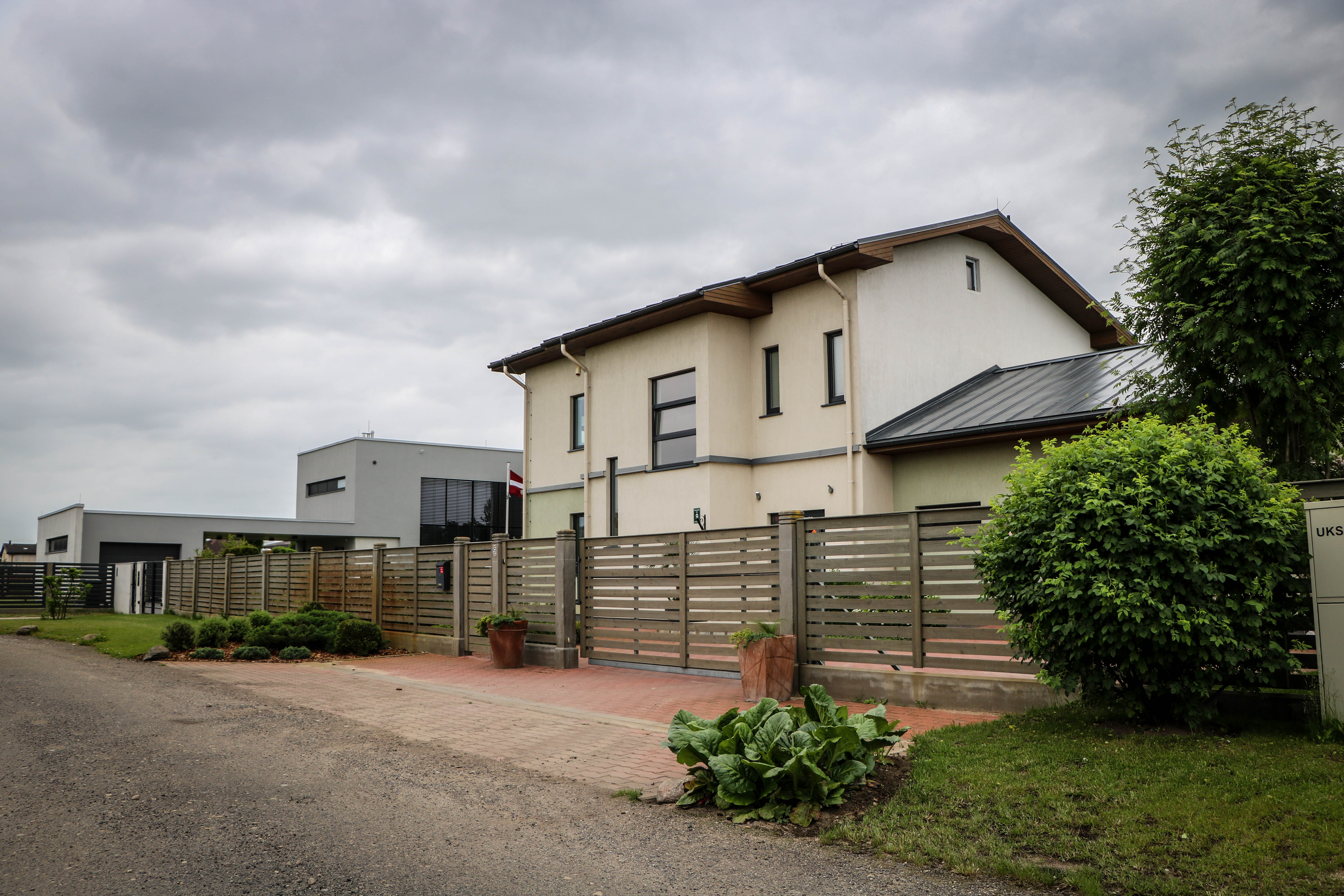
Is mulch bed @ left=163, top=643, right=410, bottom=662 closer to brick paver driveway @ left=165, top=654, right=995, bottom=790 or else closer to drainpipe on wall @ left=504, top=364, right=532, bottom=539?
brick paver driveway @ left=165, top=654, right=995, bottom=790

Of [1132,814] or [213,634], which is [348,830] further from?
[213,634]

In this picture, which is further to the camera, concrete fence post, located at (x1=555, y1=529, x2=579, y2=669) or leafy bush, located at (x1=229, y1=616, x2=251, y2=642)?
leafy bush, located at (x1=229, y1=616, x2=251, y2=642)

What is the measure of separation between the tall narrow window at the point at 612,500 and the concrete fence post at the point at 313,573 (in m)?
6.33

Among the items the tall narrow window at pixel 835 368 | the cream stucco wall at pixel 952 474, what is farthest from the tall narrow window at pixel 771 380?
the cream stucco wall at pixel 952 474

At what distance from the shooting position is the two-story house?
15.1 metres

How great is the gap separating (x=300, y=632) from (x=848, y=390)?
10709 millimetres

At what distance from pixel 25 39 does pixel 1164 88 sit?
1492 cm

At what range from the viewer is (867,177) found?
51.7 ft

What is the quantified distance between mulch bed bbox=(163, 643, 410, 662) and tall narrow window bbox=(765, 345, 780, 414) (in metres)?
8.19

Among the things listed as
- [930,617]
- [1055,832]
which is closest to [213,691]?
[930,617]

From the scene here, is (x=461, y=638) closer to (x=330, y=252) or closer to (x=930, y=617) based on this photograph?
(x=330, y=252)

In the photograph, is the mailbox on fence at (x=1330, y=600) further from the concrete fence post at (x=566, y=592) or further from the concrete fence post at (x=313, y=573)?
the concrete fence post at (x=313, y=573)

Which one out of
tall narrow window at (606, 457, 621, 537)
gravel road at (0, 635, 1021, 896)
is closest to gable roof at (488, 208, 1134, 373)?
tall narrow window at (606, 457, 621, 537)

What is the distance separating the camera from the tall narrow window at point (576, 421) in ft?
68.7
